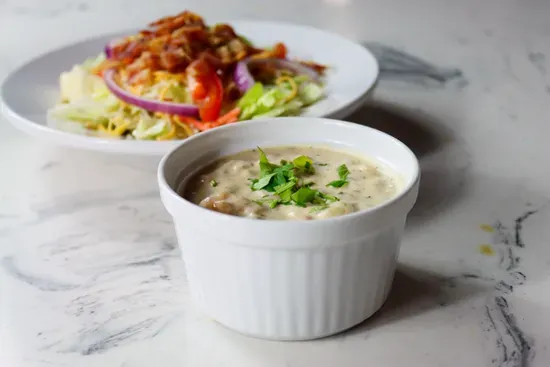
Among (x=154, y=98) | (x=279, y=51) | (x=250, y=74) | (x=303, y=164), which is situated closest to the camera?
(x=303, y=164)

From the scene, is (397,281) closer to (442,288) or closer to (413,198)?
(442,288)

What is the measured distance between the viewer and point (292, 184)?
1.28m

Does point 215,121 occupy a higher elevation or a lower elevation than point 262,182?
lower

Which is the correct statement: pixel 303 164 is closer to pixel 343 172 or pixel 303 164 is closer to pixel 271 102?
pixel 343 172

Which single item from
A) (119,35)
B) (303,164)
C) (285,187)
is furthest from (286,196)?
(119,35)

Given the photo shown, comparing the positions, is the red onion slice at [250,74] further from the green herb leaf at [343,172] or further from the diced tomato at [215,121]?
the green herb leaf at [343,172]

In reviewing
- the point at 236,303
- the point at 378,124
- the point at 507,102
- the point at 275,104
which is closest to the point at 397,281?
the point at 236,303

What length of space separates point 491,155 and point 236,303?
1.01 meters

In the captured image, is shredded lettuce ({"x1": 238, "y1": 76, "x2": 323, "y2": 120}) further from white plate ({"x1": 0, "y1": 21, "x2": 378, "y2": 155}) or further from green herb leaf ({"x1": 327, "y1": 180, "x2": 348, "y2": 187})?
green herb leaf ({"x1": 327, "y1": 180, "x2": 348, "y2": 187})

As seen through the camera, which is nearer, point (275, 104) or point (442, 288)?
point (442, 288)

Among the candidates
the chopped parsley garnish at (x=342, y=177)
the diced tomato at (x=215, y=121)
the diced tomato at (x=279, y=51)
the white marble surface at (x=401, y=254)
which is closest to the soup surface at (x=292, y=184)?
the chopped parsley garnish at (x=342, y=177)

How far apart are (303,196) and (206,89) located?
0.78m

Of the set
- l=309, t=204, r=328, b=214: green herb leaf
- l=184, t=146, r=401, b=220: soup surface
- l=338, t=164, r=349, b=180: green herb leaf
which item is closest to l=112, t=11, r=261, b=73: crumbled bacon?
l=184, t=146, r=401, b=220: soup surface

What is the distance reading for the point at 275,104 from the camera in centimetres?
193
